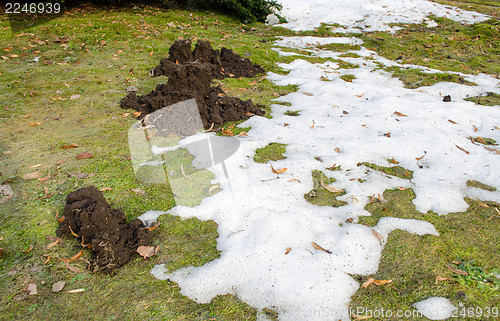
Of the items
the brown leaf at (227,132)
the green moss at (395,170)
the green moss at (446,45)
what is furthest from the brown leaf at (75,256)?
the green moss at (446,45)

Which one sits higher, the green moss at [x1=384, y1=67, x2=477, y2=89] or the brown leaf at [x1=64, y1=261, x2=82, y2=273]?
the green moss at [x1=384, y1=67, x2=477, y2=89]

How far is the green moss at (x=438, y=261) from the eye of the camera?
6.84ft

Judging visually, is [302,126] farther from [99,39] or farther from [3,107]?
[99,39]

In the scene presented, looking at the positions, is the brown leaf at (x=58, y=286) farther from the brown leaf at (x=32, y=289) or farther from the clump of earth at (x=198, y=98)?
the clump of earth at (x=198, y=98)

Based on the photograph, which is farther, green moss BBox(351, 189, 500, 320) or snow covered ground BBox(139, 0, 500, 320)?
snow covered ground BBox(139, 0, 500, 320)

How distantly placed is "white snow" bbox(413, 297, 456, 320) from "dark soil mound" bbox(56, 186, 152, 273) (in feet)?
7.08

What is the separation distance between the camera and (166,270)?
7.79ft

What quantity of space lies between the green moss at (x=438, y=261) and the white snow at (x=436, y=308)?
0.04 meters

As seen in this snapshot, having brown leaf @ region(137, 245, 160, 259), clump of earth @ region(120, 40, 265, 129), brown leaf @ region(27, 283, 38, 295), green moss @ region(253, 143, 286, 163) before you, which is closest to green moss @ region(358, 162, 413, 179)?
green moss @ region(253, 143, 286, 163)

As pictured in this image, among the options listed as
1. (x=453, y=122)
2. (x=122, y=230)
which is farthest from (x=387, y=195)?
(x=122, y=230)

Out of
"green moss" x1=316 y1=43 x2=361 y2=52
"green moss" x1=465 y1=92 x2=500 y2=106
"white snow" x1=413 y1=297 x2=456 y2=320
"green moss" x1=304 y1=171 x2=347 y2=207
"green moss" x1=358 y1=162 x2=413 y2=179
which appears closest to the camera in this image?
"white snow" x1=413 y1=297 x2=456 y2=320

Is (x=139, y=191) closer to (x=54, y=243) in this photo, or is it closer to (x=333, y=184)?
(x=54, y=243)

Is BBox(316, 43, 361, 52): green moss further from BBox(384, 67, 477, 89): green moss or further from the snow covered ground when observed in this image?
the snow covered ground

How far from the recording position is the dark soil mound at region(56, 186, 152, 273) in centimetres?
234
